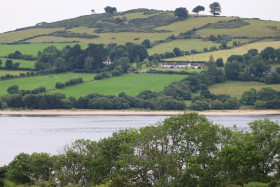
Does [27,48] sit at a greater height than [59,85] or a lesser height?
greater

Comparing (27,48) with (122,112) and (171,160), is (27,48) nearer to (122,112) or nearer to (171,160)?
(122,112)

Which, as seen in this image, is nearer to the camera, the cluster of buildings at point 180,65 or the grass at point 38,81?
the grass at point 38,81

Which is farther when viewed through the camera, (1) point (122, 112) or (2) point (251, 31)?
(2) point (251, 31)

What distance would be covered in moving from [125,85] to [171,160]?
3895 inches

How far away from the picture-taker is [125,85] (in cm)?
14275

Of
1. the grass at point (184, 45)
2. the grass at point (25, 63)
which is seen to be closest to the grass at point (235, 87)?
the grass at point (184, 45)

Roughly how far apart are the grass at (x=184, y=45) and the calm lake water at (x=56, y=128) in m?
58.7

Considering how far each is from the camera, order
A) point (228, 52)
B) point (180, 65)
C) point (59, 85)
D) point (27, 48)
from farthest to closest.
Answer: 1. point (27, 48)
2. point (228, 52)
3. point (180, 65)
4. point (59, 85)

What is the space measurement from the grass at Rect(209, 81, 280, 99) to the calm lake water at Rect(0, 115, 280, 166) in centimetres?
1250

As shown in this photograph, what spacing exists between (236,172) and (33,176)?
59.9 ft

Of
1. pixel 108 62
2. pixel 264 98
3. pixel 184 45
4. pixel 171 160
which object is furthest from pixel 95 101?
pixel 171 160

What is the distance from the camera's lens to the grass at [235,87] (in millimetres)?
131375

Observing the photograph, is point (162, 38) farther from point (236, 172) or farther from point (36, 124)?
point (236, 172)

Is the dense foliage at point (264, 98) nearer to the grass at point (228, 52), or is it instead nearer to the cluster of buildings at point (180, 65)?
the cluster of buildings at point (180, 65)
